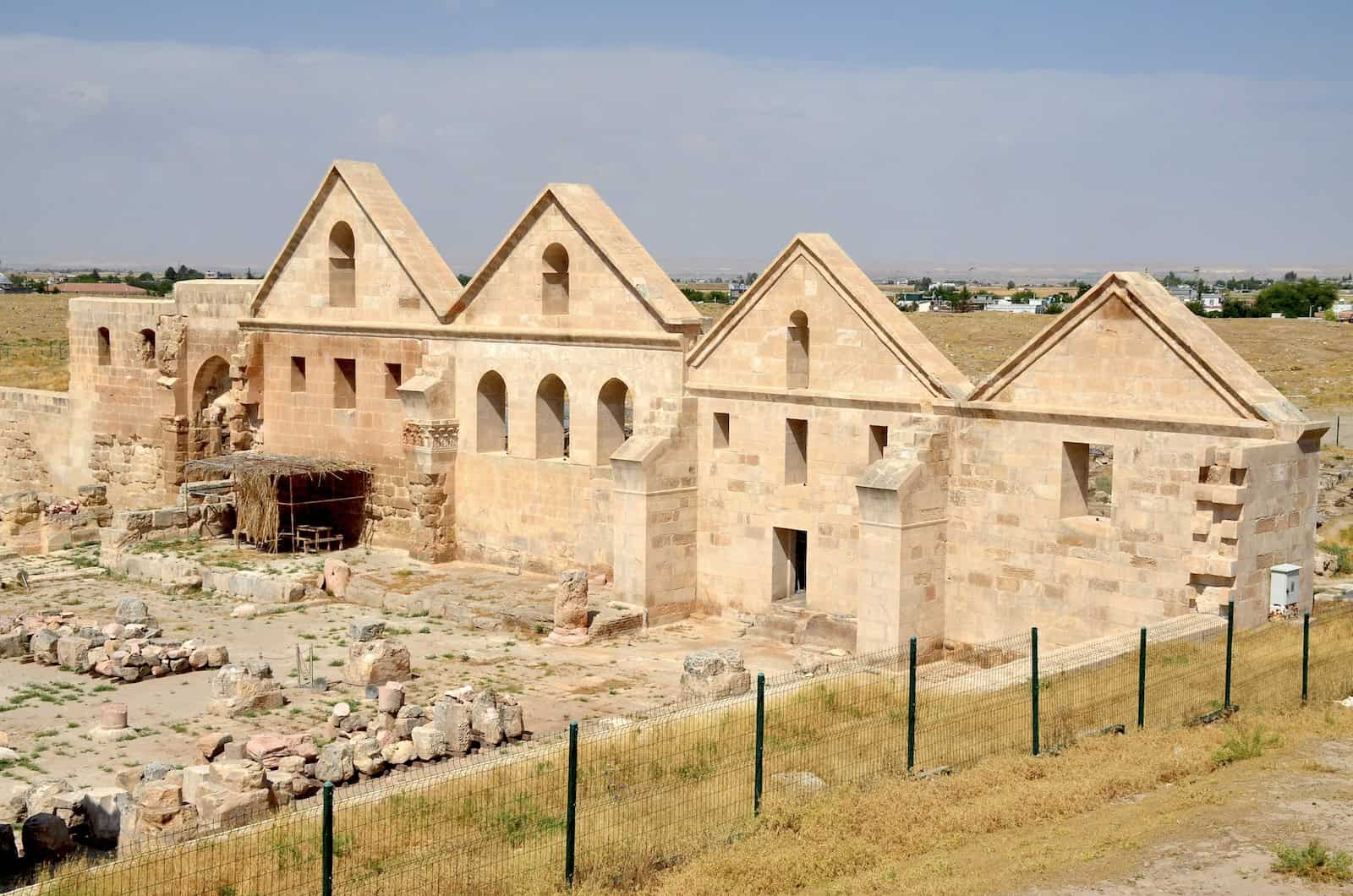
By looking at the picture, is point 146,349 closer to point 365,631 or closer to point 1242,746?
point 365,631

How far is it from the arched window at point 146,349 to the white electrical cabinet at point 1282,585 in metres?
25.4

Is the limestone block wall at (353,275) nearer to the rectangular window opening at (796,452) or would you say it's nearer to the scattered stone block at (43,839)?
the rectangular window opening at (796,452)

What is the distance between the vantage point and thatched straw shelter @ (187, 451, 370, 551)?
30.8 m

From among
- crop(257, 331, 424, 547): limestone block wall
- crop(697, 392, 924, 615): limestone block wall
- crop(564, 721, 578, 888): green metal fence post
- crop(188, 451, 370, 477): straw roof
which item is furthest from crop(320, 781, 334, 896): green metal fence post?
crop(188, 451, 370, 477): straw roof

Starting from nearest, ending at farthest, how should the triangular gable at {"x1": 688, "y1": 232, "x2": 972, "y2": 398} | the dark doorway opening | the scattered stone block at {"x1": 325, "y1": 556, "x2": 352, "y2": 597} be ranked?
the triangular gable at {"x1": 688, "y1": 232, "x2": 972, "y2": 398}
the dark doorway opening
the scattered stone block at {"x1": 325, "y1": 556, "x2": 352, "y2": 597}

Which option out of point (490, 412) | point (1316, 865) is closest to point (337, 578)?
point (490, 412)

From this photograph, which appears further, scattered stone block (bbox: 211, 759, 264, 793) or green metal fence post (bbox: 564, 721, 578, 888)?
scattered stone block (bbox: 211, 759, 264, 793)

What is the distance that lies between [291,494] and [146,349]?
722cm

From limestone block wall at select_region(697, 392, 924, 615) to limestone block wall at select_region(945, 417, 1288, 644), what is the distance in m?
1.43

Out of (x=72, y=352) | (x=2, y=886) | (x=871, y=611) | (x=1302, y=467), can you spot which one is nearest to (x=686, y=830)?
(x=2, y=886)

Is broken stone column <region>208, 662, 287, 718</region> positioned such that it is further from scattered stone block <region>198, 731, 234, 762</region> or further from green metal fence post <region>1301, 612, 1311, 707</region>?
green metal fence post <region>1301, 612, 1311, 707</region>

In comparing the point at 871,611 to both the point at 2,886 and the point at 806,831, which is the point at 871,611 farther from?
the point at 2,886

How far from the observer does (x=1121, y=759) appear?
47.9 feet

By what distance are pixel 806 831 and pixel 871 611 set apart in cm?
949
